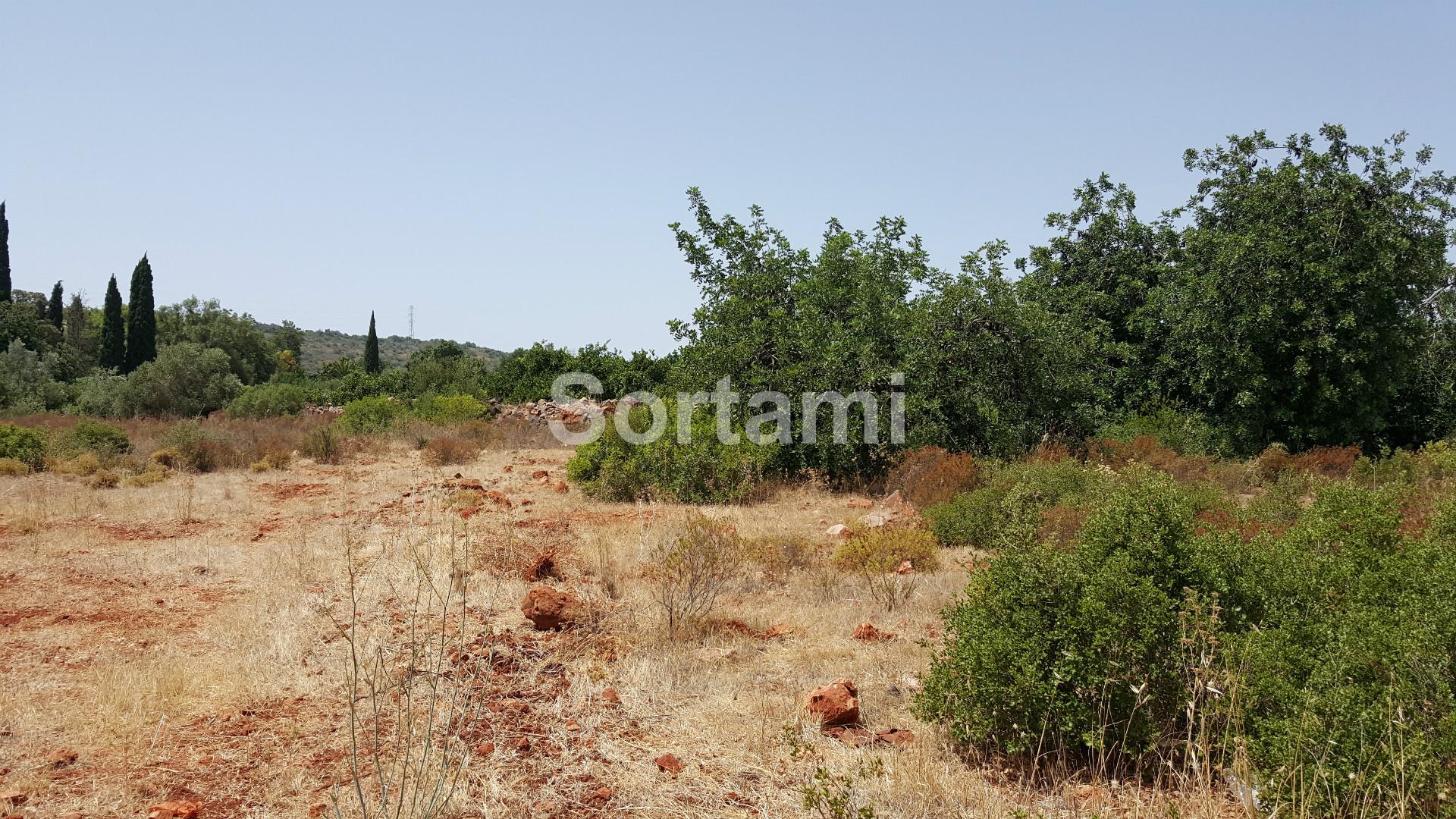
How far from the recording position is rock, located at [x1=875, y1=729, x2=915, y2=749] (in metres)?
4.26

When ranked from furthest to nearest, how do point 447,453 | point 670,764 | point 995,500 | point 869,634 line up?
point 447,453 < point 995,500 < point 869,634 < point 670,764

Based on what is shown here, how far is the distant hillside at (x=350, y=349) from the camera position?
223 feet

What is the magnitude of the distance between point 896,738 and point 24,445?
17.1m

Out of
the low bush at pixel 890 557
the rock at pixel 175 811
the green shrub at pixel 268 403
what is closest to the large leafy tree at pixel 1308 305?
the low bush at pixel 890 557

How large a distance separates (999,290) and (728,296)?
4649 millimetres

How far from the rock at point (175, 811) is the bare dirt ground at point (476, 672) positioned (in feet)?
0.18

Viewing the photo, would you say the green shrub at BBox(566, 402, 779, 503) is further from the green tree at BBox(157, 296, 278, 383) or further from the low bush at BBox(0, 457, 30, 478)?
the green tree at BBox(157, 296, 278, 383)

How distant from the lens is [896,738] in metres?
4.34

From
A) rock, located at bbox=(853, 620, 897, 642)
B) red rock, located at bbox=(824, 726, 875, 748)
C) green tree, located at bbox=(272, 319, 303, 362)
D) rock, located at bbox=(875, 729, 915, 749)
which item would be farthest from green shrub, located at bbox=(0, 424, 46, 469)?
green tree, located at bbox=(272, 319, 303, 362)

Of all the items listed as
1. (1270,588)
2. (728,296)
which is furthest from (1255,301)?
(1270,588)

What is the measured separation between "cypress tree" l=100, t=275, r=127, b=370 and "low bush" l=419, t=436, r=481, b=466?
91.6 feet

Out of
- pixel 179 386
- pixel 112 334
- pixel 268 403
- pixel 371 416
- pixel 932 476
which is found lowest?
pixel 932 476

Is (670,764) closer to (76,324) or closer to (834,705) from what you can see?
(834,705)

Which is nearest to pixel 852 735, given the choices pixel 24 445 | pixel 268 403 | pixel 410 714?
pixel 410 714
